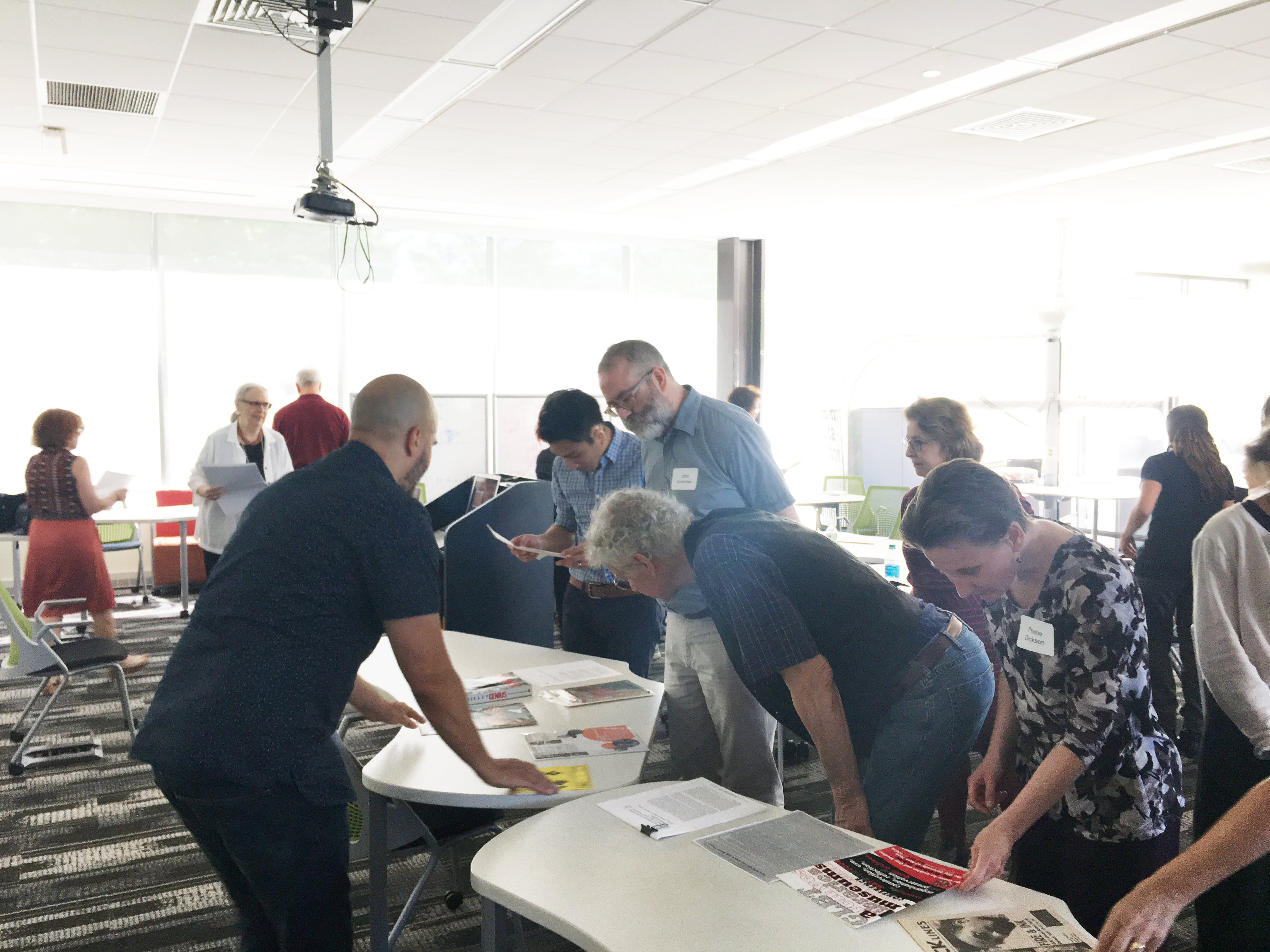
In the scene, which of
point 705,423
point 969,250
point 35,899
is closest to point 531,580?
point 705,423

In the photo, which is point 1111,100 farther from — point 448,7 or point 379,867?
point 379,867

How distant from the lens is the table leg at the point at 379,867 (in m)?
2.21

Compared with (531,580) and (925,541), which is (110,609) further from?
(925,541)

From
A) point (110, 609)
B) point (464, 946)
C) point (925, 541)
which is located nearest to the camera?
point (925, 541)

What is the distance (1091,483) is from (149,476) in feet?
26.2

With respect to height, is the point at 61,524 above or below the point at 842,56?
below

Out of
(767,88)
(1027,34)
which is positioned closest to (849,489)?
(767,88)

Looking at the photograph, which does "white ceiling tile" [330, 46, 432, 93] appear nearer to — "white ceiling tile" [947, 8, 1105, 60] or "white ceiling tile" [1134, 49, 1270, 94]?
"white ceiling tile" [947, 8, 1105, 60]

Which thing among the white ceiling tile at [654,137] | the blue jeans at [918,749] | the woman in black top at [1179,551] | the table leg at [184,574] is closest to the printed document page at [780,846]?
the blue jeans at [918,749]

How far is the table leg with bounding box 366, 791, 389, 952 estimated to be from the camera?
7.25 feet

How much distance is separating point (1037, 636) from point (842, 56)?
349 centimetres

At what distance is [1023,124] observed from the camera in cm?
554

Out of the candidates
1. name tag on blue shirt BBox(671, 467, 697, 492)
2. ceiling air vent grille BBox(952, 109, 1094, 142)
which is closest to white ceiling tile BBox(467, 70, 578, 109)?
ceiling air vent grille BBox(952, 109, 1094, 142)

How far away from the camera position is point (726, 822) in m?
1.80
